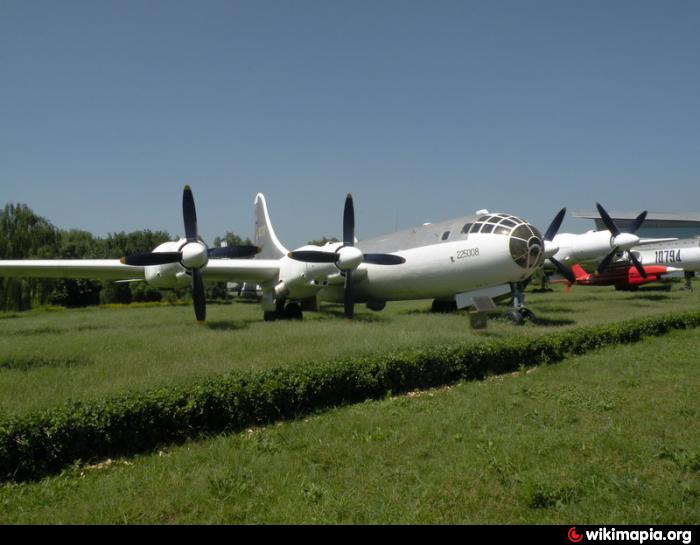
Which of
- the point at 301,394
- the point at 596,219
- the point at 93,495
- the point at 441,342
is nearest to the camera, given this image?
the point at 93,495

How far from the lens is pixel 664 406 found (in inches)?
321

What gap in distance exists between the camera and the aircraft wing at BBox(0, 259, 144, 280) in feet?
53.9

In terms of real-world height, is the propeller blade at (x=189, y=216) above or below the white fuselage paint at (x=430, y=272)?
above

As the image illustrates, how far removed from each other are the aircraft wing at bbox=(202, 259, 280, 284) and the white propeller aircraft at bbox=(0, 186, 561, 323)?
0.04 metres

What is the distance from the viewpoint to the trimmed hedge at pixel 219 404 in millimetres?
5781

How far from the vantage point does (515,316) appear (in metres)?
17.1

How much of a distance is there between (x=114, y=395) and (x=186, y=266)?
10045 millimetres

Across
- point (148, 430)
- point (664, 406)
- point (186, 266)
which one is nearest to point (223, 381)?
point (148, 430)

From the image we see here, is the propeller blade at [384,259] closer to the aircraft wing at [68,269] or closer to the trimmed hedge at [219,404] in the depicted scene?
the trimmed hedge at [219,404]

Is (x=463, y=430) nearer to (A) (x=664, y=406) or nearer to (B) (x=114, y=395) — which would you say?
(A) (x=664, y=406)

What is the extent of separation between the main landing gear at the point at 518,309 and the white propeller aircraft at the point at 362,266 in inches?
1.4

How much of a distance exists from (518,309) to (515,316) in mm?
530
